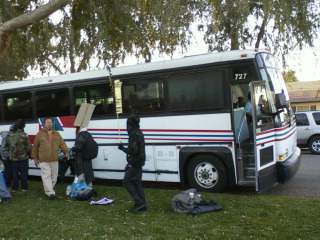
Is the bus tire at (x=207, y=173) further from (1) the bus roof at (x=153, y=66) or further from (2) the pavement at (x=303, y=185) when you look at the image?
(1) the bus roof at (x=153, y=66)

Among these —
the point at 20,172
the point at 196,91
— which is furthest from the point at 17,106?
the point at 196,91

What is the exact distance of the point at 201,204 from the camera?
27.9ft

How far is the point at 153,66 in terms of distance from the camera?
11359 millimetres

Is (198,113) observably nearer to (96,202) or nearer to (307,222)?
(96,202)

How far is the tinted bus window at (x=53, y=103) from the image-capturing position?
1268 centimetres

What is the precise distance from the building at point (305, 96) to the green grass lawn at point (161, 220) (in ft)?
115

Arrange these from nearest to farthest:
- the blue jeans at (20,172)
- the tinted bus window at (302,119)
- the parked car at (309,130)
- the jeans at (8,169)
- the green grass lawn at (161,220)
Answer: the green grass lawn at (161,220)
the blue jeans at (20,172)
the jeans at (8,169)
the parked car at (309,130)
the tinted bus window at (302,119)

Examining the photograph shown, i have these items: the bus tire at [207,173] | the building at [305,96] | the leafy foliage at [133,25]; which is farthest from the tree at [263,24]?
the building at [305,96]

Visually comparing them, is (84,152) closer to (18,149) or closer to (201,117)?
(18,149)

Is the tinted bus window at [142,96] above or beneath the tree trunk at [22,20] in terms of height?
beneath

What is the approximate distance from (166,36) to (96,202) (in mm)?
6724

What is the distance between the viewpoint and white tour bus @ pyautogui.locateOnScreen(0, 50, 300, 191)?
401 inches

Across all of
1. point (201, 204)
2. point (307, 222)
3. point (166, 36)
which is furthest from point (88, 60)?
point (307, 222)

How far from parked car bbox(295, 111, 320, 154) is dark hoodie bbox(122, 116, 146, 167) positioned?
→ 42.7ft
